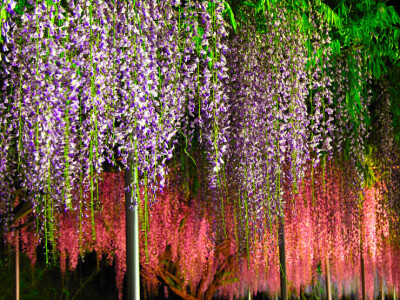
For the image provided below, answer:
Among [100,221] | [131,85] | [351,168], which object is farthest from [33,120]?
[100,221]

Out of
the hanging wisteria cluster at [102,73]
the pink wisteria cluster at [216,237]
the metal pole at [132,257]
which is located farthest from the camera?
the pink wisteria cluster at [216,237]

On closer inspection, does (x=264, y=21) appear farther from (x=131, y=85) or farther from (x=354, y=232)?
(x=354, y=232)

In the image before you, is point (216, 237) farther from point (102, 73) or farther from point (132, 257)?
point (102, 73)

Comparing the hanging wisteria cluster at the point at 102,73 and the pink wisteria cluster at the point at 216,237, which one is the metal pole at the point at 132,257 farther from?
the pink wisteria cluster at the point at 216,237

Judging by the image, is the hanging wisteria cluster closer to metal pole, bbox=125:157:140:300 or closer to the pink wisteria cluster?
metal pole, bbox=125:157:140:300

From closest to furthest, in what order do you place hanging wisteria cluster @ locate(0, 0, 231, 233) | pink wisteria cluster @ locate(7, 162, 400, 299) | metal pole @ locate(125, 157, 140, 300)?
hanging wisteria cluster @ locate(0, 0, 231, 233) < metal pole @ locate(125, 157, 140, 300) < pink wisteria cluster @ locate(7, 162, 400, 299)

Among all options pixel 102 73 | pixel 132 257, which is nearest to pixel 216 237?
pixel 132 257

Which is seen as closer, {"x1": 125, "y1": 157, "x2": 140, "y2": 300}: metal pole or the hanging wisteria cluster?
the hanging wisteria cluster

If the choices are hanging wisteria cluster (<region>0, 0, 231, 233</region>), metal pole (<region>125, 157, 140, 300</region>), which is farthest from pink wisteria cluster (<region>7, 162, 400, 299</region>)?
hanging wisteria cluster (<region>0, 0, 231, 233</region>)

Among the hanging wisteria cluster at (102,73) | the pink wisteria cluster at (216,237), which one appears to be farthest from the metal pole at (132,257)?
the pink wisteria cluster at (216,237)

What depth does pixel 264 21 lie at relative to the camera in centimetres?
322

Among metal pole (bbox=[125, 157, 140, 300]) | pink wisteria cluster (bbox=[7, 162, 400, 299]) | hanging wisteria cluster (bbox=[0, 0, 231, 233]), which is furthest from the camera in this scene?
pink wisteria cluster (bbox=[7, 162, 400, 299])

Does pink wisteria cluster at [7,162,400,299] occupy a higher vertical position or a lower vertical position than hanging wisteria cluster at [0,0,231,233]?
lower

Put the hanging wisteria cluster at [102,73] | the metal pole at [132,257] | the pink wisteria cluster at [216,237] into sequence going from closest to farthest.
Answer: the hanging wisteria cluster at [102,73] → the metal pole at [132,257] → the pink wisteria cluster at [216,237]
